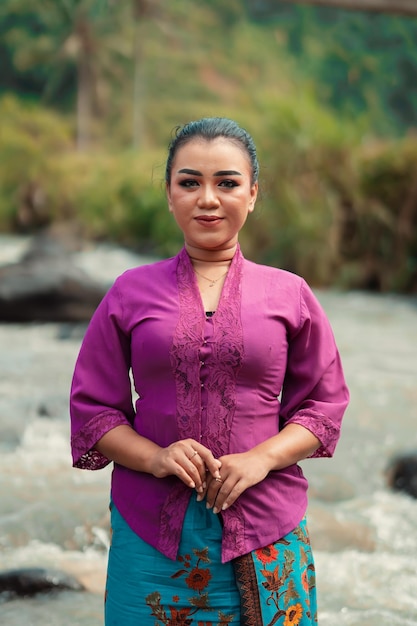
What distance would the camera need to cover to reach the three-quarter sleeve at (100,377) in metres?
1.65

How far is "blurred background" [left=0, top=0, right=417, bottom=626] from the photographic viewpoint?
3.65 m

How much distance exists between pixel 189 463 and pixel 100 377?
0.24 meters

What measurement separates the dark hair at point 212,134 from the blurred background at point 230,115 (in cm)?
405

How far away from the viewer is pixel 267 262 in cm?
1180

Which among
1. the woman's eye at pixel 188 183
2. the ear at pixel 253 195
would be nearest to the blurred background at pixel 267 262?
the ear at pixel 253 195

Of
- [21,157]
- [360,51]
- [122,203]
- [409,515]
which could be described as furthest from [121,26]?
[409,515]

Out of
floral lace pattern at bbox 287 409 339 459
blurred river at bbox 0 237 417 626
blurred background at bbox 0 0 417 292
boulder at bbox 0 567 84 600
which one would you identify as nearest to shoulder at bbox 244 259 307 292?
floral lace pattern at bbox 287 409 339 459

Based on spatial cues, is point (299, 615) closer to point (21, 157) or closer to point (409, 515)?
point (409, 515)

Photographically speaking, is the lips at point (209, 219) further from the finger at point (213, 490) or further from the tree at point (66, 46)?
the tree at point (66, 46)

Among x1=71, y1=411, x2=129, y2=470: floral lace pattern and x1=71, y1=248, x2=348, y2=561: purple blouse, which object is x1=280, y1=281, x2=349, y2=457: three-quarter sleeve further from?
x1=71, y1=411, x2=129, y2=470: floral lace pattern

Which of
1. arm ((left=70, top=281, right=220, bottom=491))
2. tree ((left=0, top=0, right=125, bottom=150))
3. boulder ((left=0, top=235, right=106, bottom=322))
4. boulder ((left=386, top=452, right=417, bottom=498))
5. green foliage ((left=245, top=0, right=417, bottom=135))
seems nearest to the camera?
arm ((left=70, top=281, right=220, bottom=491))

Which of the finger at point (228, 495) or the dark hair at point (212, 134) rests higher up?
the dark hair at point (212, 134)

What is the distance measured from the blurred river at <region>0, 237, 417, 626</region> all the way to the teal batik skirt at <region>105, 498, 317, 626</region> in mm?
1453

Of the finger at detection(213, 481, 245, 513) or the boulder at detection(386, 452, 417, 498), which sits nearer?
the finger at detection(213, 481, 245, 513)
